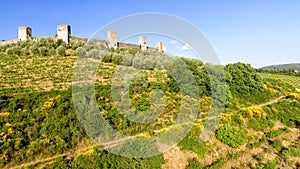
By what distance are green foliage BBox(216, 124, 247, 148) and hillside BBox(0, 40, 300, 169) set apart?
5cm

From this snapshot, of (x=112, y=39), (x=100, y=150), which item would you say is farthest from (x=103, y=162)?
(x=112, y=39)

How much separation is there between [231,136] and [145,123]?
5.16m

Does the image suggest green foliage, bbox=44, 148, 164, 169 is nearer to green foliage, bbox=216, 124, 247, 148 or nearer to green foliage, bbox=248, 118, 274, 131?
green foliage, bbox=216, 124, 247, 148

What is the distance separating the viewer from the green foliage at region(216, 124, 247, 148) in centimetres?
1552

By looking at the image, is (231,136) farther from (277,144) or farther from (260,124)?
(260,124)

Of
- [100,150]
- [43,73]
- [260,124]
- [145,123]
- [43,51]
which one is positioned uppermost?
[43,51]

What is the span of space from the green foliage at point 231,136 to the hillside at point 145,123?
5 centimetres

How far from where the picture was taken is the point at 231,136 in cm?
1590

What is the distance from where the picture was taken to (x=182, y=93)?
74.1 feet

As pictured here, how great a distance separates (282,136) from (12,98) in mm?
18616

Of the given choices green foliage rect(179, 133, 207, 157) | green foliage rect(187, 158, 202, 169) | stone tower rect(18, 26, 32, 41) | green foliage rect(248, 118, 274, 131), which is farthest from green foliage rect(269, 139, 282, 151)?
stone tower rect(18, 26, 32, 41)

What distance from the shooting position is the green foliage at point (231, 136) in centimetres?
1552

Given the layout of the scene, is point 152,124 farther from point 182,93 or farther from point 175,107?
point 182,93

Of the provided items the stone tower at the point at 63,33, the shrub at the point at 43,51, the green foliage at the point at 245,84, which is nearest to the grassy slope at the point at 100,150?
the shrub at the point at 43,51
